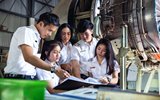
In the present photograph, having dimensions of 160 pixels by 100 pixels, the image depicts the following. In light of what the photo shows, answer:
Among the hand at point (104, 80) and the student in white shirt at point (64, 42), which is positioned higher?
the student in white shirt at point (64, 42)

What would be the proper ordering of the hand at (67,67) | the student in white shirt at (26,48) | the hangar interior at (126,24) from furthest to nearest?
the hand at (67,67) < the hangar interior at (126,24) < the student in white shirt at (26,48)

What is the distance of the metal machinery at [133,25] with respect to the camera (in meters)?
1.82

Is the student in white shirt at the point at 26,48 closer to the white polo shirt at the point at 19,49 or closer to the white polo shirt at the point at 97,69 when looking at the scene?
the white polo shirt at the point at 19,49

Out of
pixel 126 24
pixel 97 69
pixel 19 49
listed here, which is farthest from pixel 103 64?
pixel 19 49

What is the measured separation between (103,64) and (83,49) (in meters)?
0.20

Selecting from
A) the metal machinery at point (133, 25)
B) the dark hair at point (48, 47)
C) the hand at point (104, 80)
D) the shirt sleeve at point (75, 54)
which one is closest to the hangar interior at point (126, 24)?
the metal machinery at point (133, 25)

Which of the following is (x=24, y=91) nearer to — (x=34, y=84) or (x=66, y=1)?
(x=34, y=84)

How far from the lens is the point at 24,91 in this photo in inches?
21.5

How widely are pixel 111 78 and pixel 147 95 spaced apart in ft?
3.92

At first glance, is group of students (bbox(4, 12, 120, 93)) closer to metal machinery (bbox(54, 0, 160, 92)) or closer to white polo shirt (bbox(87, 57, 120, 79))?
white polo shirt (bbox(87, 57, 120, 79))

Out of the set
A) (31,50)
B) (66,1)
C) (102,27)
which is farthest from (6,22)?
(31,50)

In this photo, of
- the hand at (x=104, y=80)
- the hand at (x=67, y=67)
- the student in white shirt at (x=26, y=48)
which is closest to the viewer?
the student in white shirt at (x=26, y=48)

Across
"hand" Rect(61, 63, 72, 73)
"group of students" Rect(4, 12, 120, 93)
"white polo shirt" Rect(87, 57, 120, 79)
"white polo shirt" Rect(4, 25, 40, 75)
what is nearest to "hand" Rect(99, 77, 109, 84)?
"group of students" Rect(4, 12, 120, 93)

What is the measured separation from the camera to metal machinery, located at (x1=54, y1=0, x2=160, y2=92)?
182cm
